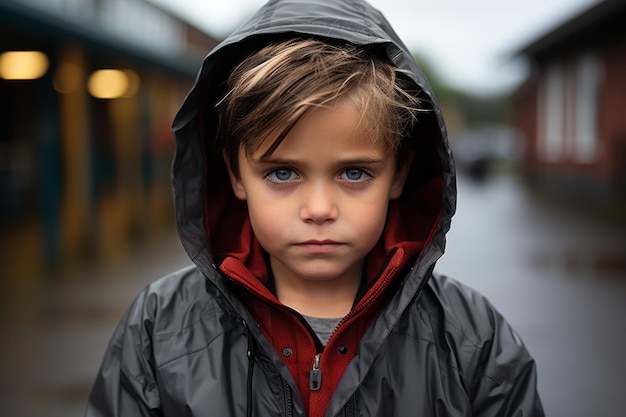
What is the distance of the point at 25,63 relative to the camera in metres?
10.6

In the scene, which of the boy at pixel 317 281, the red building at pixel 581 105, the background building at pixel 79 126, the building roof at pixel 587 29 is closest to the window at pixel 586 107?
the red building at pixel 581 105

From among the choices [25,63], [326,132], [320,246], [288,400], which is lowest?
[288,400]

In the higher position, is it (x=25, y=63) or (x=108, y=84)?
(x=108, y=84)

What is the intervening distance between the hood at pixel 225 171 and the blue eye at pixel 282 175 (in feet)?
0.92

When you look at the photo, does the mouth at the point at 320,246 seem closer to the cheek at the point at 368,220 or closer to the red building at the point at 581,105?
the cheek at the point at 368,220

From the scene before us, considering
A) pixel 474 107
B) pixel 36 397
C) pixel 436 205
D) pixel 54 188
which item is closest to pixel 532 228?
pixel 54 188

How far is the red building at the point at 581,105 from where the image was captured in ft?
56.5

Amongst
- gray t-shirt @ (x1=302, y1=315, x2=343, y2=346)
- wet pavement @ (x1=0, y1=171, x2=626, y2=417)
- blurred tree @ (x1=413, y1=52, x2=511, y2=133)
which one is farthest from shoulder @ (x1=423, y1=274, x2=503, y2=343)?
blurred tree @ (x1=413, y1=52, x2=511, y2=133)

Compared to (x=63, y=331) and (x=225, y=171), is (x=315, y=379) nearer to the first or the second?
(x=225, y=171)

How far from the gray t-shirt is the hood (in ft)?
0.67

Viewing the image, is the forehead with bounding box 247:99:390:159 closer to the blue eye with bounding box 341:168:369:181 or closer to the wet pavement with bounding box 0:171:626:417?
the blue eye with bounding box 341:168:369:181

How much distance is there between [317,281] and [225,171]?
0.44 meters

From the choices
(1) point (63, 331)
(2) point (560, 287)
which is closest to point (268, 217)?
(1) point (63, 331)

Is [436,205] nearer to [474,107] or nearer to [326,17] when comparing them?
[326,17]
